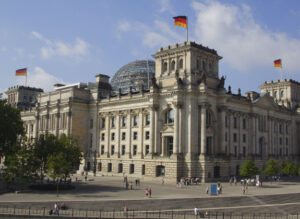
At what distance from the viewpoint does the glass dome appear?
4523 inches

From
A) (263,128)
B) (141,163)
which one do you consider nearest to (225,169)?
(141,163)

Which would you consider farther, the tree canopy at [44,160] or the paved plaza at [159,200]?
the tree canopy at [44,160]

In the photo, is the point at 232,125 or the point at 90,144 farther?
the point at 90,144

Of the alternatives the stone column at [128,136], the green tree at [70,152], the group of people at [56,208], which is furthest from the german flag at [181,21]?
the group of people at [56,208]

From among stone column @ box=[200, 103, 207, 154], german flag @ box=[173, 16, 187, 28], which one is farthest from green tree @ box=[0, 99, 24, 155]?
german flag @ box=[173, 16, 187, 28]

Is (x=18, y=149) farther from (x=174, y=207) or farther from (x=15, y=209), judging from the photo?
(x=174, y=207)

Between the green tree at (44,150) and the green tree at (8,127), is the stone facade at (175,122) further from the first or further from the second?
the green tree at (44,150)

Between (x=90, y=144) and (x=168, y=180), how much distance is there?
111 ft

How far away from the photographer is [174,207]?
157 feet

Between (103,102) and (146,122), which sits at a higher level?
(103,102)

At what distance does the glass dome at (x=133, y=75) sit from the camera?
4523 inches

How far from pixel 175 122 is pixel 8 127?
107 feet

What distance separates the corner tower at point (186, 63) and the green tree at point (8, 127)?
104ft

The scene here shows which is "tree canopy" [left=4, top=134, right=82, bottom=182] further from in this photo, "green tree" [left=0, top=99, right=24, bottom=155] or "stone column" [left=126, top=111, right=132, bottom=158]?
"stone column" [left=126, top=111, right=132, bottom=158]
